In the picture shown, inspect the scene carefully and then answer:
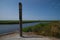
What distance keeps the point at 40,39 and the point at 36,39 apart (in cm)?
20

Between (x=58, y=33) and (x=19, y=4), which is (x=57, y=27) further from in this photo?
(x=19, y=4)

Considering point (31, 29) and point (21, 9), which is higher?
point (21, 9)

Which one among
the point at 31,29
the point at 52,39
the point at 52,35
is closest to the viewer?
the point at 52,39

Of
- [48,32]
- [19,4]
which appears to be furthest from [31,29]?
[19,4]

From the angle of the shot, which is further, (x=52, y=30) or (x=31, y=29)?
(x=31, y=29)

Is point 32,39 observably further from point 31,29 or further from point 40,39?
point 31,29

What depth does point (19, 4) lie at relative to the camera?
6.05m

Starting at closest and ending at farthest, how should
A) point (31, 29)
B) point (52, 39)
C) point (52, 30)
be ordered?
point (52, 39)
point (52, 30)
point (31, 29)

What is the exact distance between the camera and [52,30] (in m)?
6.39

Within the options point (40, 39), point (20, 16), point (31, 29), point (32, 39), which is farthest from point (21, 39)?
point (31, 29)

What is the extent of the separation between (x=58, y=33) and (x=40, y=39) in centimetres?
140

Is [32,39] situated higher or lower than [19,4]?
lower

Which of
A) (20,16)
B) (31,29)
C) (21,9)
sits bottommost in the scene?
(31,29)

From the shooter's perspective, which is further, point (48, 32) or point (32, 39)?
point (48, 32)
